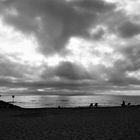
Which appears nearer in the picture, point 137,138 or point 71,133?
point 137,138

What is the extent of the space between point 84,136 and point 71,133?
4.51 feet

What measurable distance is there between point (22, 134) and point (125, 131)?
23.3 ft

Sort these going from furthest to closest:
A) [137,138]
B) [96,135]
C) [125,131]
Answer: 1. [125,131]
2. [96,135]
3. [137,138]

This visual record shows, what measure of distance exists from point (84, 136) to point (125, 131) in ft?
10.5

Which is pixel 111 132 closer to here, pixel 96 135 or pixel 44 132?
pixel 96 135

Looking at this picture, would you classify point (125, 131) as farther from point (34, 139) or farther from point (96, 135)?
point (34, 139)

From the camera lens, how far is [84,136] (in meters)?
13.6

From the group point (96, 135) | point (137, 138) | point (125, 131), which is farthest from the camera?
→ point (125, 131)

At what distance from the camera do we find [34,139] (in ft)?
43.4

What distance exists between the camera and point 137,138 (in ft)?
42.2

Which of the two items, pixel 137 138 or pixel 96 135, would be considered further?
pixel 96 135

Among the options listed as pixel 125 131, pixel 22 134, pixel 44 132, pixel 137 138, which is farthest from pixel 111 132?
pixel 22 134

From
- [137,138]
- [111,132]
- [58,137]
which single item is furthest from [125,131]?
[58,137]

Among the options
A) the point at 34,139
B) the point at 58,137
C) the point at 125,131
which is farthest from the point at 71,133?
the point at 125,131
